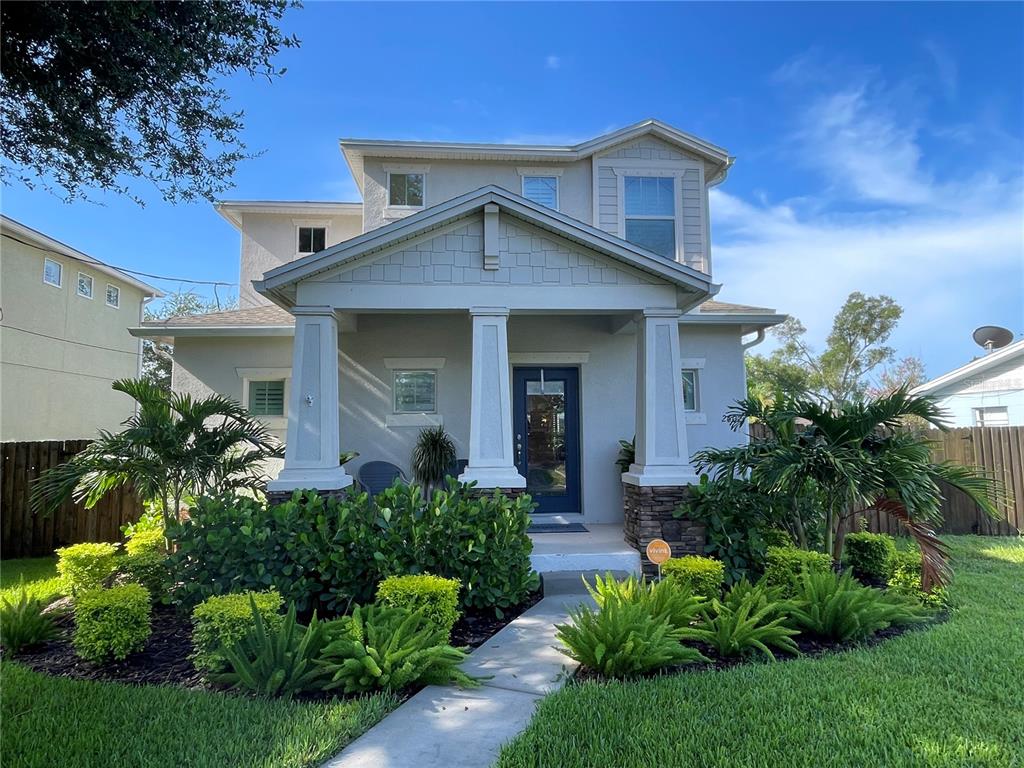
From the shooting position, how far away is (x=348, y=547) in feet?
16.9

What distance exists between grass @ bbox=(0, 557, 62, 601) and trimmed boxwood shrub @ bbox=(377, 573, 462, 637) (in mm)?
3775

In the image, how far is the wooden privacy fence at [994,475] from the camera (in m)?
9.07

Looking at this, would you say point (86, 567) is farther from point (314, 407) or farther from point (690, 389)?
point (690, 389)

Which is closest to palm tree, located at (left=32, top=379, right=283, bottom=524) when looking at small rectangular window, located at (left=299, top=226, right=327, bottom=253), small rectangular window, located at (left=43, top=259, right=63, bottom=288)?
small rectangular window, located at (left=299, top=226, right=327, bottom=253)

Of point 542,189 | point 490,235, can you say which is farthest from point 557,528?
point 542,189

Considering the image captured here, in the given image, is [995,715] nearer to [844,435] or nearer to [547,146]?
[844,435]

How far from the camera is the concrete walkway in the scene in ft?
9.27

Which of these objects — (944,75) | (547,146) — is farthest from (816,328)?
(547,146)

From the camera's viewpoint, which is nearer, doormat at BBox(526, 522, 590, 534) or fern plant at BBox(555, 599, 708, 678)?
fern plant at BBox(555, 599, 708, 678)

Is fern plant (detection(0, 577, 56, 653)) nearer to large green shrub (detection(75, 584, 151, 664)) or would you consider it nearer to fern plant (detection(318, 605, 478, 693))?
large green shrub (detection(75, 584, 151, 664))

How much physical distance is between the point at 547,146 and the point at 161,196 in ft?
20.9

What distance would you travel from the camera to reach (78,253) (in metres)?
14.6

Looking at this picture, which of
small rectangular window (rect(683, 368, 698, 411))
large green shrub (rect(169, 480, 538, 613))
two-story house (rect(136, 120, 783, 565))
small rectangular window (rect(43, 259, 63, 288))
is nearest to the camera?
large green shrub (rect(169, 480, 538, 613))

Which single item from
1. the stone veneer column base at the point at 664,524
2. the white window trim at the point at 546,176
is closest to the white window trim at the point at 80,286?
the white window trim at the point at 546,176
